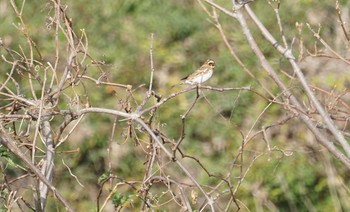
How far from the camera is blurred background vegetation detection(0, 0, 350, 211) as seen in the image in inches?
283

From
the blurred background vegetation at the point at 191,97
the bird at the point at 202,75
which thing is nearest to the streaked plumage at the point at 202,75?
the bird at the point at 202,75

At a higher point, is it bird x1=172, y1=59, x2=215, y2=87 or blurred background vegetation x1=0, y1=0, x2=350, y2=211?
bird x1=172, y1=59, x2=215, y2=87

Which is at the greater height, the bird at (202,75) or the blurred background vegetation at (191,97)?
the bird at (202,75)

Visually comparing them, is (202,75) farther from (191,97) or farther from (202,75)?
(191,97)

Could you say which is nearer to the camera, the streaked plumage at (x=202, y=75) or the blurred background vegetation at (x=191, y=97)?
the streaked plumage at (x=202, y=75)

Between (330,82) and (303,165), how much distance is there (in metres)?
0.62

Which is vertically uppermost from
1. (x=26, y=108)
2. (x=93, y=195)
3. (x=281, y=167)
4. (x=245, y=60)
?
(x=26, y=108)


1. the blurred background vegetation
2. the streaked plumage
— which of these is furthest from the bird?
the blurred background vegetation

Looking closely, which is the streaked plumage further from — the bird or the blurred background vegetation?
the blurred background vegetation

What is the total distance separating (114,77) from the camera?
24.9 feet

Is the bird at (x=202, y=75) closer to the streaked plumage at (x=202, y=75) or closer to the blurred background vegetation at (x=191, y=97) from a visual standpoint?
the streaked plumage at (x=202, y=75)

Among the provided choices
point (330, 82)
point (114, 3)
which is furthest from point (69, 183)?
point (330, 82)

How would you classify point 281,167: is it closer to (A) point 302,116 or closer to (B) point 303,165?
(B) point 303,165

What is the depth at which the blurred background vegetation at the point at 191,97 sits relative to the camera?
7176 millimetres
